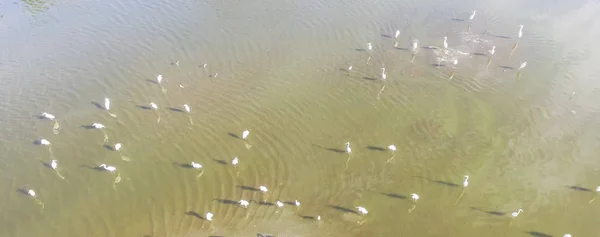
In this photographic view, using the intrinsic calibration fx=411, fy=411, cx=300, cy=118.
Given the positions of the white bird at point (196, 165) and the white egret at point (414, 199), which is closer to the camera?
the white egret at point (414, 199)

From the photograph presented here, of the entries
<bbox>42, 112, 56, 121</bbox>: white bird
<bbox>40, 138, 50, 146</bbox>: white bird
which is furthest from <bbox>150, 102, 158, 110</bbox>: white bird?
<bbox>40, 138, 50, 146</bbox>: white bird

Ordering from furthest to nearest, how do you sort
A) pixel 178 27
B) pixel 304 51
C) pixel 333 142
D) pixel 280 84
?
pixel 178 27, pixel 304 51, pixel 280 84, pixel 333 142

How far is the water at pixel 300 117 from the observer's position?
12836 millimetres

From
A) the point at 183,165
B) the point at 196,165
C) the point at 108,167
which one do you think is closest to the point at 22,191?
the point at 108,167

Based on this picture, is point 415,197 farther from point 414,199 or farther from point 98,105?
point 98,105

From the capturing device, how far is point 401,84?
18172 millimetres

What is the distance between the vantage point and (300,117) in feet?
54.1

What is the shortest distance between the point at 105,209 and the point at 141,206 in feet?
3.62

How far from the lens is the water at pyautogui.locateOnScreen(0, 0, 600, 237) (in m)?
12.8

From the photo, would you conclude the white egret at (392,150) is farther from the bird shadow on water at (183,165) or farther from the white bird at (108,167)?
the white bird at (108,167)

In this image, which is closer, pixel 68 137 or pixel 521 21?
pixel 68 137

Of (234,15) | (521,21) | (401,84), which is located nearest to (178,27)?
(234,15)

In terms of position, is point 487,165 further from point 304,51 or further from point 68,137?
point 68,137

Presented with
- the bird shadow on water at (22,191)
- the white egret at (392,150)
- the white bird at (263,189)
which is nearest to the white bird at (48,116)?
the bird shadow on water at (22,191)
